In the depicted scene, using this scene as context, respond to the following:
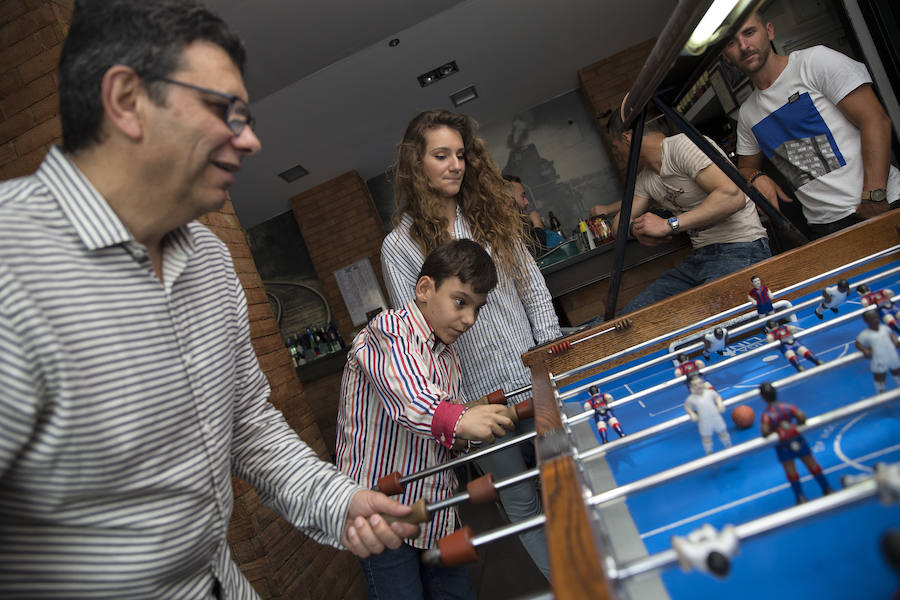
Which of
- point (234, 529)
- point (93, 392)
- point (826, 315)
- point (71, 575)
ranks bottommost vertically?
point (234, 529)

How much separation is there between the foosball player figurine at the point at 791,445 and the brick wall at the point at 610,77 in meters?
6.27

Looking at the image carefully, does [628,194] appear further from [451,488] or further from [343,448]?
[343,448]

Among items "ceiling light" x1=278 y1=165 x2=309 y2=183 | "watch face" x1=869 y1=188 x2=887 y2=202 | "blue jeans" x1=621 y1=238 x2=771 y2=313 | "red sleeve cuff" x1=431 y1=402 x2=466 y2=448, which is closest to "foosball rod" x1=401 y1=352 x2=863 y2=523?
"red sleeve cuff" x1=431 y1=402 x2=466 y2=448

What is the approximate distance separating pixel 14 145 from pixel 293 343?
5374 millimetres

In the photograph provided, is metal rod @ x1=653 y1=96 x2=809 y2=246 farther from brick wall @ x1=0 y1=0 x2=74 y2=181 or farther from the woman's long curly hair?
brick wall @ x1=0 y1=0 x2=74 y2=181

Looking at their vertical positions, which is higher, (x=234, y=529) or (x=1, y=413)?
(x=1, y=413)

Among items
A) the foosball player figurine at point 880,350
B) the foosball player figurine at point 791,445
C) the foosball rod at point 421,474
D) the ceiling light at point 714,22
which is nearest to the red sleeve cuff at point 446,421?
the foosball rod at point 421,474

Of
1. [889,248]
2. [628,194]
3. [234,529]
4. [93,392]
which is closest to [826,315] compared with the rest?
[889,248]

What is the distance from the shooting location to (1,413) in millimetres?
677

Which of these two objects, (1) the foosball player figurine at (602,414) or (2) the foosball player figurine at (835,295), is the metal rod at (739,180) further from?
(1) the foosball player figurine at (602,414)

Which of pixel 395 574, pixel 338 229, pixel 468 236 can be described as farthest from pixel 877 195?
pixel 338 229

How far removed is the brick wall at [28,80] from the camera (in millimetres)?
2244

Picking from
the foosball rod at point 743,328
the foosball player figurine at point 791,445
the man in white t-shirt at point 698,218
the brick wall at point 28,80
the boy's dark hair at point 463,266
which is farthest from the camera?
the man in white t-shirt at point 698,218

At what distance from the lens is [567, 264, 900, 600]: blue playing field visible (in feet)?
1.88
